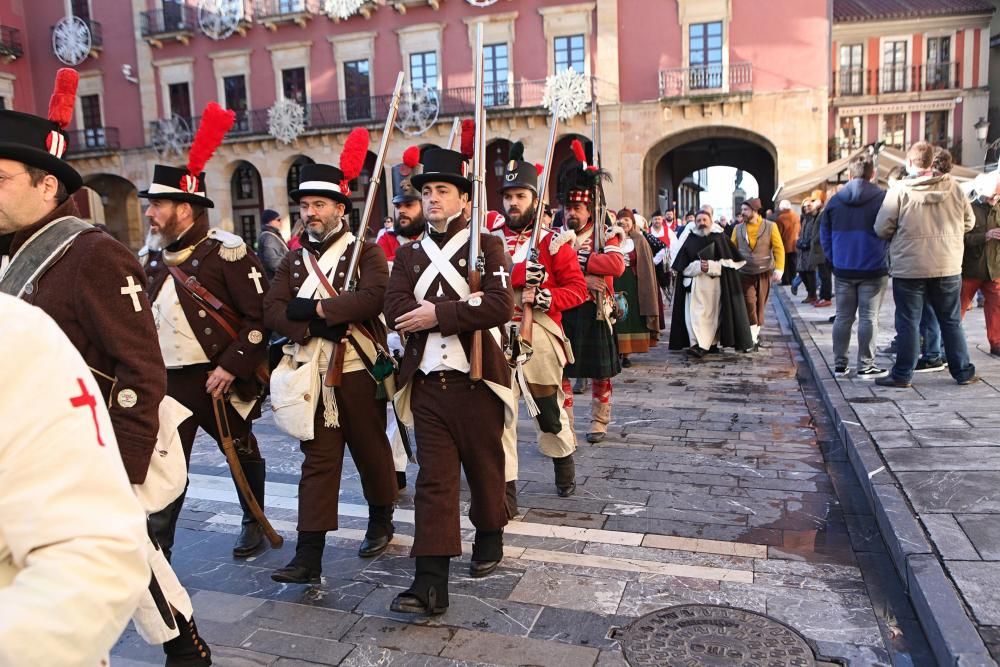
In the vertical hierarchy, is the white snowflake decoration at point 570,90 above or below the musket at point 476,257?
above

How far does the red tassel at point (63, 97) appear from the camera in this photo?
2.76 metres

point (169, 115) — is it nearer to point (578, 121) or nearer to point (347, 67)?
point (347, 67)

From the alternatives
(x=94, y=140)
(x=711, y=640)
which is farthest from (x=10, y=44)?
(x=711, y=640)

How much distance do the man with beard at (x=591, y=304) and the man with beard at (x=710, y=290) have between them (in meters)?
3.81

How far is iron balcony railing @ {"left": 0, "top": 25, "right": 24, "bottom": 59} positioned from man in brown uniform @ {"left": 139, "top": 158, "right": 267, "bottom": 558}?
3561 cm

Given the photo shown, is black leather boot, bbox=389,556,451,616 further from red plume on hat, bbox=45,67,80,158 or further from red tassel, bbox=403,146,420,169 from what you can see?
red tassel, bbox=403,146,420,169

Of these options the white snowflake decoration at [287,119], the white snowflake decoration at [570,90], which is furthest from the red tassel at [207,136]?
the white snowflake decoration at [287,119]

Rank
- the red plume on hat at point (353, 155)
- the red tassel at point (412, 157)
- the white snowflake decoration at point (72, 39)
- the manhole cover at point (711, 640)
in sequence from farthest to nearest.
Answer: the white snowflake decoration at point (72, 39), the red tassel at point (412, 157), the red plume on hat at point (353, 155), the manhole cover at point (711, 640)

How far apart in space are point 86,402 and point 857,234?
718 centimetres

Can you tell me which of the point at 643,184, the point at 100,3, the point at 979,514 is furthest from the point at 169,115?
the point at 979,514

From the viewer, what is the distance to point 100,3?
3347cm

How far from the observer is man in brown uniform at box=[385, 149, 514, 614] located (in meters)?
3.59

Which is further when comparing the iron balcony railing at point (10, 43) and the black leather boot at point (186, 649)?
the iron balcony railing at point (10, 43)

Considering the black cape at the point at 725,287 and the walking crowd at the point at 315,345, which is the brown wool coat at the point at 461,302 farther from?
the black cape at the point at 725,287
